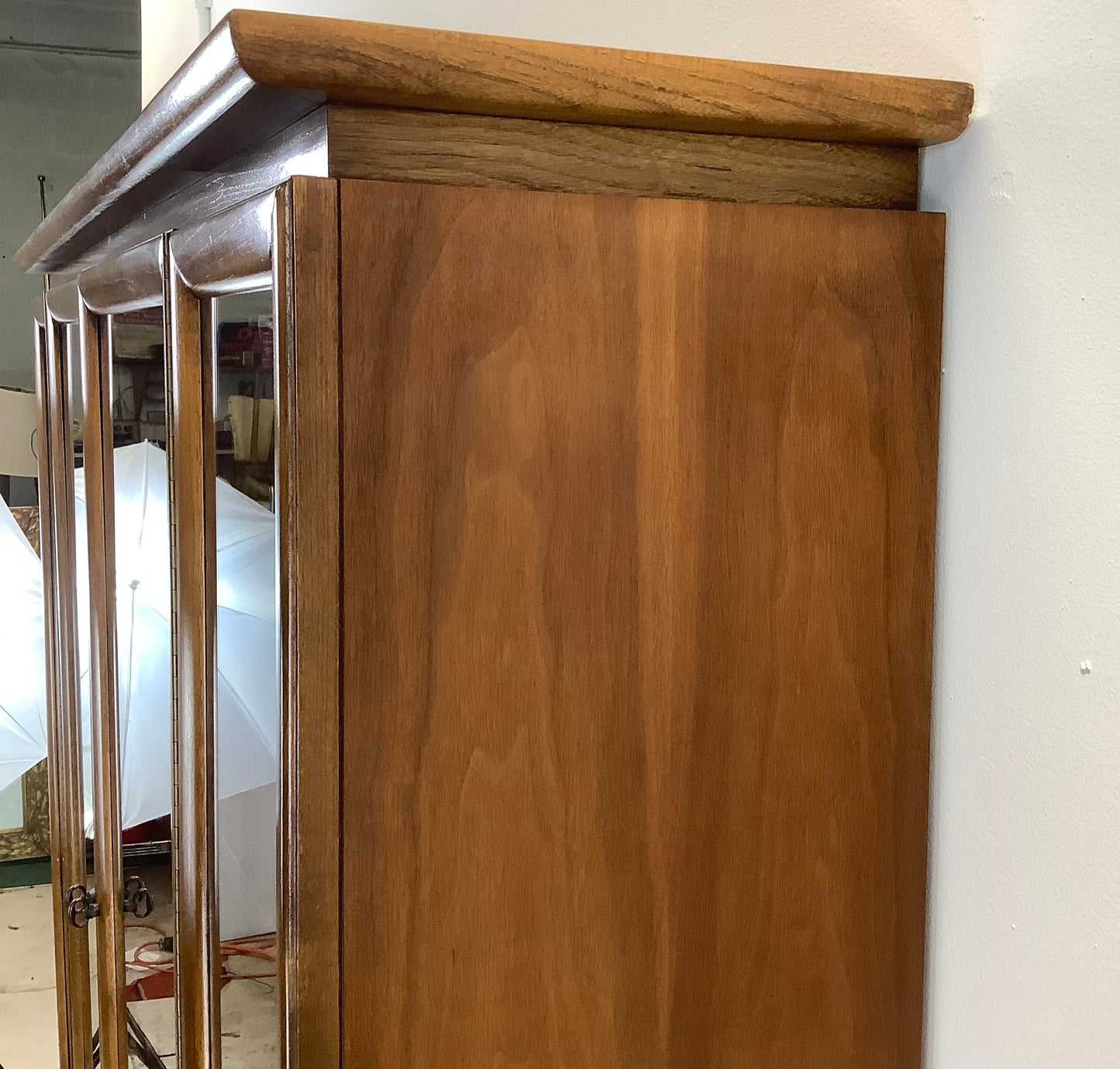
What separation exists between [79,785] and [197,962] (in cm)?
59

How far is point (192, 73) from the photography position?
0.53 m

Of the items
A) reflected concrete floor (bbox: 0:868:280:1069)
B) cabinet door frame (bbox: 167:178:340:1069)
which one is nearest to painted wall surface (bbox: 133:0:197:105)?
reflected concrete floor (bbox: 0:868:280:1069)

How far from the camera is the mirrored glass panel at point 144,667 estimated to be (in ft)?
2.83

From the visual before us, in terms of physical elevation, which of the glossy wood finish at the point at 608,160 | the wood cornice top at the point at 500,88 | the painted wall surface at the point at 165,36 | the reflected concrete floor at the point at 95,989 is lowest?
the reflected concrete floor at the point at 95,989

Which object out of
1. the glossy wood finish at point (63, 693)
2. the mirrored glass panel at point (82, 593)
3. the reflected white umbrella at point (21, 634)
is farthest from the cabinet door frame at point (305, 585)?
the reflected white umbrella at point (21, 634)

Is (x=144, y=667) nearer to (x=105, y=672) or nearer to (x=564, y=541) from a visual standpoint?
→ (x=105, y=672)

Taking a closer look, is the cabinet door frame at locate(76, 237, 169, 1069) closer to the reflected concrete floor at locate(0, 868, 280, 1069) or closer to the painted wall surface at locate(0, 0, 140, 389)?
the reflected concrete floor at locate(0, 868, 280, 1069)

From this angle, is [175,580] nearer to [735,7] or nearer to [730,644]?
[730,644]

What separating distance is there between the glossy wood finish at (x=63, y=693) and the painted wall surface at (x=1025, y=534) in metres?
0.98

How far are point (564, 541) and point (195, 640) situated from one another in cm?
32

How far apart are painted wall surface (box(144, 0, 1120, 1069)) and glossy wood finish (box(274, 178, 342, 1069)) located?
1.12ft

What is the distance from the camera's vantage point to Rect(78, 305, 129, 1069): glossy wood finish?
41.2 inches

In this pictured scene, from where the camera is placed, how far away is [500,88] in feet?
1.68

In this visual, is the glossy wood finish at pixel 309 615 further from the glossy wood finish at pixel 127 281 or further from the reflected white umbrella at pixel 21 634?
the reflected white umbrella at pixel 21 634
